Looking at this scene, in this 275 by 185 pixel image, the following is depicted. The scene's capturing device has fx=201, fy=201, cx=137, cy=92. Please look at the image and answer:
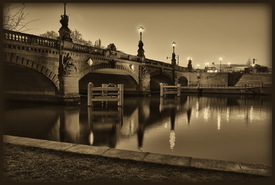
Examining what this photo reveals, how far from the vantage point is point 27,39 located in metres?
14.3

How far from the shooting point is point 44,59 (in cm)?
1544

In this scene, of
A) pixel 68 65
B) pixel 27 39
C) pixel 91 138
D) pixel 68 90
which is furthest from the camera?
pixel 68 90

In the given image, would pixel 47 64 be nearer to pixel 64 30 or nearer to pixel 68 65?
pixel 68 65

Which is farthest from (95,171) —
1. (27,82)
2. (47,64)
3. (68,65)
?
(27,82)

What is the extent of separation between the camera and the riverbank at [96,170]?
3.59m

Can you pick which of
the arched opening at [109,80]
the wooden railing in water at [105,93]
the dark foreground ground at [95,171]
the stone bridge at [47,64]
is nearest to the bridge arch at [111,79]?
the arched opening at [109,80]

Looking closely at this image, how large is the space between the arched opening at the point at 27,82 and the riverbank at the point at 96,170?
12.6 metres

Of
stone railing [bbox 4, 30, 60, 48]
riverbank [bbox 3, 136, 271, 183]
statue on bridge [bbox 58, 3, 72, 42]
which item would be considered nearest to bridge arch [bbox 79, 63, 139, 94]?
statue on bridge [bbox 58, 3, 72, 42]

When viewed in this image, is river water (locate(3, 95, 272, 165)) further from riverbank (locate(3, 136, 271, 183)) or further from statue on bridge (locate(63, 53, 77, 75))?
statue on bridge (locate(63, 53, 77, 75))

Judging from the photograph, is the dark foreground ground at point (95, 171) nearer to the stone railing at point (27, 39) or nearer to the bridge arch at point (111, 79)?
the stone railing at point (27, 39)

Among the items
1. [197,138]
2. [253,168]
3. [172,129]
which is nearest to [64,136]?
[172,129]

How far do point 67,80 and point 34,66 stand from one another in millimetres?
2894

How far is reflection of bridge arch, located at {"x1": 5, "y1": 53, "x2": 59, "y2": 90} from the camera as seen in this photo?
43.3 ft

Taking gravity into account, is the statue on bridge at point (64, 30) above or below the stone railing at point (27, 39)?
above
